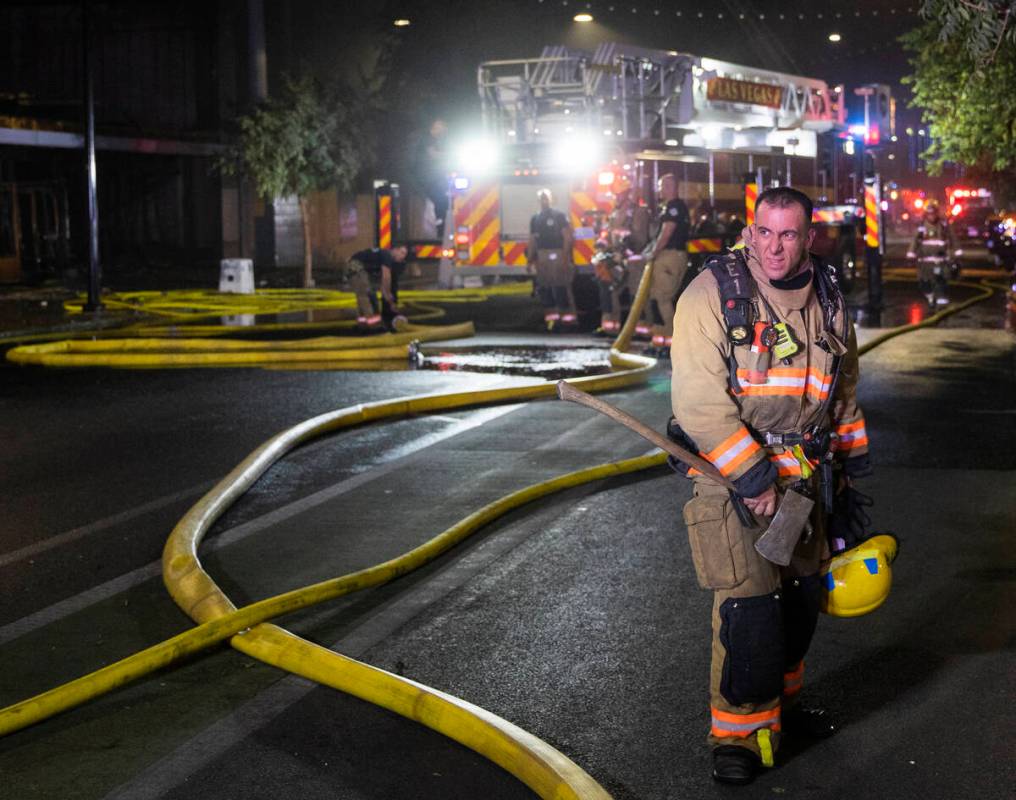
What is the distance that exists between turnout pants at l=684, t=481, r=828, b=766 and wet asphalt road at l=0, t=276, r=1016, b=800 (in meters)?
0.16

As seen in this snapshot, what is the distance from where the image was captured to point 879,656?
514cm

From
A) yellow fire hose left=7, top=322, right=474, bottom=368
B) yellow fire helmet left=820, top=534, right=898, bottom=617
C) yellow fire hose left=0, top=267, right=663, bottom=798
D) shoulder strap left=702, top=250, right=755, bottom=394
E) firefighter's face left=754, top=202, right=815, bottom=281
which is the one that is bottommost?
yellow fire hose left=0, top=267, right=663, bottom=798

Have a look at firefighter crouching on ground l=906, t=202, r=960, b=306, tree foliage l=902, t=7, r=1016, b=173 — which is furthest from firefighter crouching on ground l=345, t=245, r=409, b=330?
firefighter crouching on ground l=906, t=202, r=960, b=306

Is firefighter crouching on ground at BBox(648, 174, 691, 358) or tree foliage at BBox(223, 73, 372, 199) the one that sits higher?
tree foliage at BBox(223, 73, 372, 199)

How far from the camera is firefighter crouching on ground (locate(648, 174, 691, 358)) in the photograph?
14.6 metres

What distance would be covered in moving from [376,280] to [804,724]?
12.3 meters

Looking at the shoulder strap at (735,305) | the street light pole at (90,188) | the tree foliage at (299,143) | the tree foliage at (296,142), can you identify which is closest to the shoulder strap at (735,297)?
the shoulder strap at (735,305)

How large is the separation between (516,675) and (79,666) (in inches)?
61.0

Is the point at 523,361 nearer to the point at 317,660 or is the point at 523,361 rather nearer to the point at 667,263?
the point at 667,263

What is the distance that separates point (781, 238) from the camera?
13.4 ft

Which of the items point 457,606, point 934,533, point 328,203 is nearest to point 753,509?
point 457,606

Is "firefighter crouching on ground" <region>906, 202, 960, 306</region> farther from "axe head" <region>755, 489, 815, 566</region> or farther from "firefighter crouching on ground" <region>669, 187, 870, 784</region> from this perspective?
"axe head" <region>755, 489, 815, 566</region>

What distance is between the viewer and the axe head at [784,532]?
4.00 m

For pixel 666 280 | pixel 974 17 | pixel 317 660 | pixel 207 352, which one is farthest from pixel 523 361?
pixel 317 660
